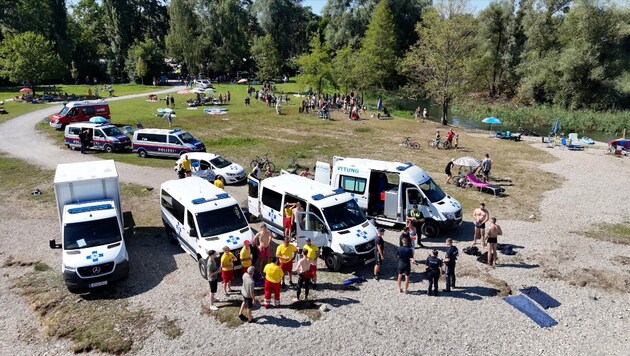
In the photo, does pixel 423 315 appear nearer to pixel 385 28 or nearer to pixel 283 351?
pixel 283 351

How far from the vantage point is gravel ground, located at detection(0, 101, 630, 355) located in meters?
9.96

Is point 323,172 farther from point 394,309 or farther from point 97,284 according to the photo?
point 97,284

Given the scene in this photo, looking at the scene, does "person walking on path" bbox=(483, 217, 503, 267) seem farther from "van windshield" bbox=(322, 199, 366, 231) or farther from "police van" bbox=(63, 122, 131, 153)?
"police van" bbox=(63, 122, 131, 153)

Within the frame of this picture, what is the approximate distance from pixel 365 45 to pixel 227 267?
161ft

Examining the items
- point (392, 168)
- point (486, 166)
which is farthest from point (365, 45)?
point (392, 168)

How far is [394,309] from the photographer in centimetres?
1132

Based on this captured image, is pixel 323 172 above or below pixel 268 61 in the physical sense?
below

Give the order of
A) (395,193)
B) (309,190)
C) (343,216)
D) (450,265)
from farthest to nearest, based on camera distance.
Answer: (395,193)
(309,190)
(343,216)
(450,265)

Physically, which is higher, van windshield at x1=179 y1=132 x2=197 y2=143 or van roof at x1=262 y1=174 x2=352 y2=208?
van windshield at x1=179 y1=132 x2=197 y2=143

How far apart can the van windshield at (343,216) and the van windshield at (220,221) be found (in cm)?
272

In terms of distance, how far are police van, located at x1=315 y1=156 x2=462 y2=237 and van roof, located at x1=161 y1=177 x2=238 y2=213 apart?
16.5ft

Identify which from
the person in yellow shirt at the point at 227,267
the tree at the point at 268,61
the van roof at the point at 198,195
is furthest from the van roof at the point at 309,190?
the tree at the point at 268,61

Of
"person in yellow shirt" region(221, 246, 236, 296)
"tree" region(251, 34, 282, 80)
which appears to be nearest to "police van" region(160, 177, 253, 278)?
"person in yellow shirt" region(221, 246, 236, 296)

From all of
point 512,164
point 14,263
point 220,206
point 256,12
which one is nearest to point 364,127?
point 512,164
